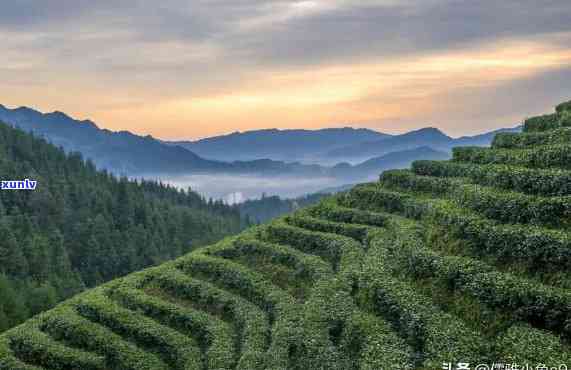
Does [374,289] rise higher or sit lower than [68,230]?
higher

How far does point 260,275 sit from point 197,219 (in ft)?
358

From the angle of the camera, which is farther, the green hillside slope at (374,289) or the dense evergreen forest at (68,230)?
the dense evergreen forest at (68,230)

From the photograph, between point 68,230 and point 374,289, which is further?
point 68,230

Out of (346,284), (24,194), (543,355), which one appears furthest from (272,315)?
(24,194)

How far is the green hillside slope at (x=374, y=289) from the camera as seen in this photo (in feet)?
55.2

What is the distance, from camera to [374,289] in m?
21.8

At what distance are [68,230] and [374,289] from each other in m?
104

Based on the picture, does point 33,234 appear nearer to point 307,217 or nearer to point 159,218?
point 159,218

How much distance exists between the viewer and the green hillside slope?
16812 millimetres

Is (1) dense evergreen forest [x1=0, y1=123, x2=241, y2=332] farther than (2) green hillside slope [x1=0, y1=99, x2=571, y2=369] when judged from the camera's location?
Yes

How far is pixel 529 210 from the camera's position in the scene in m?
19.8

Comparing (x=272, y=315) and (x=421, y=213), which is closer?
(x=272, y=315)

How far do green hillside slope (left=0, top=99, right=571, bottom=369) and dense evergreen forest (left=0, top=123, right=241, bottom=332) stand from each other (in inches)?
1319

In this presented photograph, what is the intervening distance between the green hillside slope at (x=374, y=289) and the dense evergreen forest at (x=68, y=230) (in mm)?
33494
